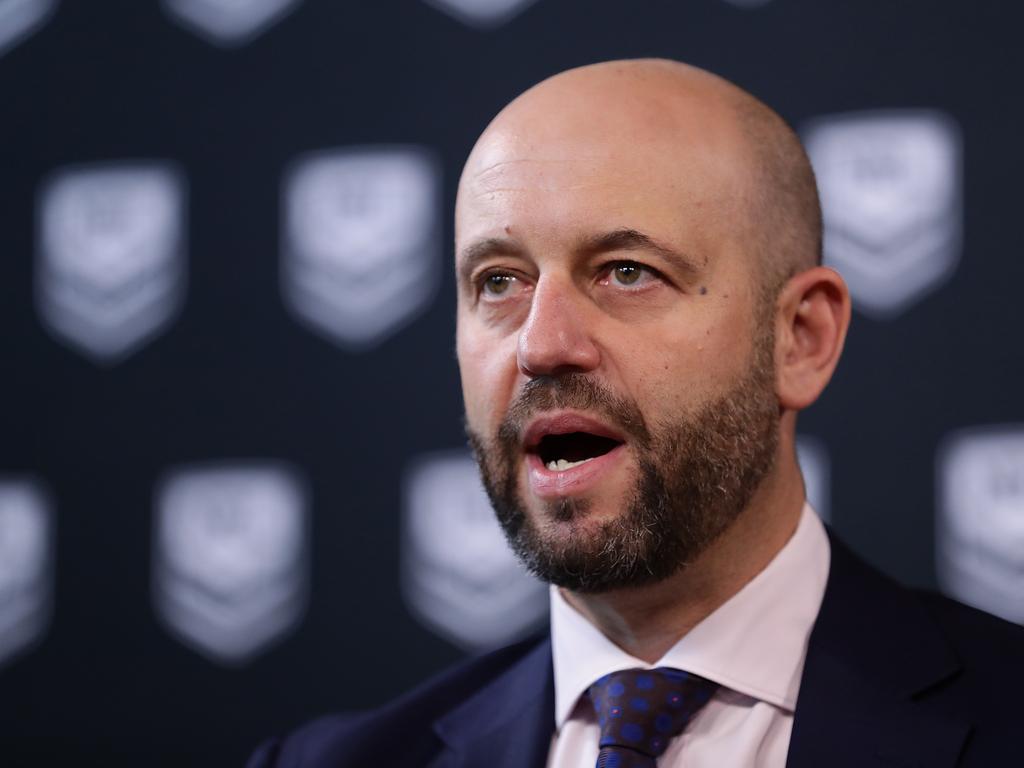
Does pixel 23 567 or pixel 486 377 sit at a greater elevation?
pixel 486 377

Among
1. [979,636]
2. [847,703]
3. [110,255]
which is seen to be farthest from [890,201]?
[110,255]

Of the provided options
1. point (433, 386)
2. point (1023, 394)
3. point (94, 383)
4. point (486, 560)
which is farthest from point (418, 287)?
point (1023, 394)

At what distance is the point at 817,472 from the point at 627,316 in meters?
0.57

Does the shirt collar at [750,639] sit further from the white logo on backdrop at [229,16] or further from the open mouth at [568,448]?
the white logo on backdrop at [229,16]

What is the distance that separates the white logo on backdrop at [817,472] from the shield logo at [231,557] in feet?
2.22

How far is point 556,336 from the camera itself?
2.82ft

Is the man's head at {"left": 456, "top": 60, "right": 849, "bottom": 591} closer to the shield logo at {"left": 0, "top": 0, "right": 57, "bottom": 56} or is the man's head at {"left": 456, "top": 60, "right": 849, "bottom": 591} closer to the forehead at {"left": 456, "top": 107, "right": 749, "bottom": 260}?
the forehead at {"left": 456, "top": 107, "right": 749, "bottom": 260}

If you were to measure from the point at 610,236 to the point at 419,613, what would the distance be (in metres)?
0.77

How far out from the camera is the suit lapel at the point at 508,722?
99 cm

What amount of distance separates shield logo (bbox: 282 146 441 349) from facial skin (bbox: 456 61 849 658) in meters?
0.55

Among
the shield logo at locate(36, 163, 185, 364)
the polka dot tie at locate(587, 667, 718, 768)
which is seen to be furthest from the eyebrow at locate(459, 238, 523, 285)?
the shield logo at locate(36, 163, 185, 364)

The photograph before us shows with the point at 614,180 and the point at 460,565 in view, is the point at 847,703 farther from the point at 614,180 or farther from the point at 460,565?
the point at 460,565

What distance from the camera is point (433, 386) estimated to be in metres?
1.51

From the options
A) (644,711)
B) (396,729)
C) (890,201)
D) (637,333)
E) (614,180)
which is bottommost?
(396,729)
